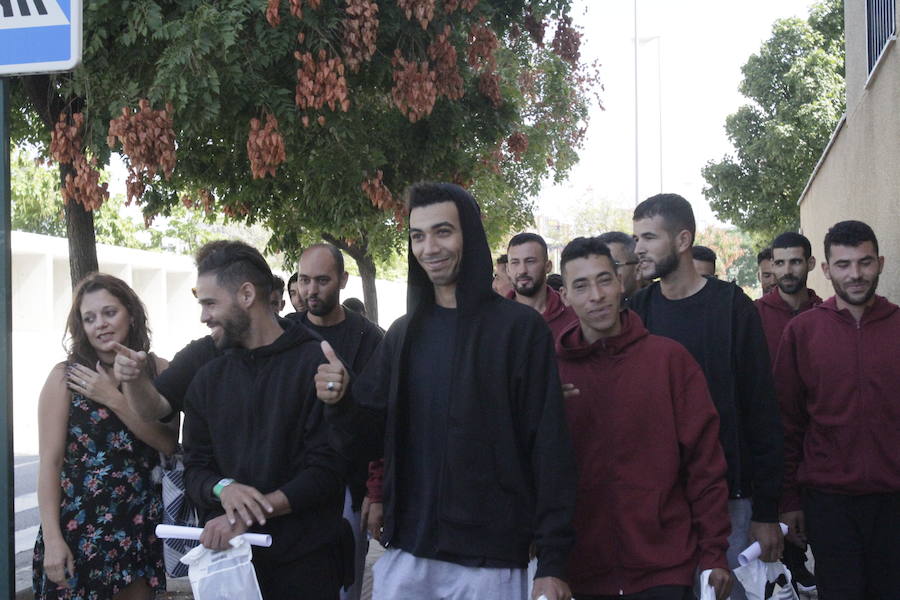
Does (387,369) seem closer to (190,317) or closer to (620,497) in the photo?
(620,497)

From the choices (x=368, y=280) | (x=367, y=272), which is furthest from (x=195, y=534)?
(x=368, y=280)

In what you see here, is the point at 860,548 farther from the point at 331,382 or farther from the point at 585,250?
the point at 331,382

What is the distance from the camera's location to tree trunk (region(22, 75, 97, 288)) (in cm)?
788

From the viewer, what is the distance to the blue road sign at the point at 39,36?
3740 millimetres

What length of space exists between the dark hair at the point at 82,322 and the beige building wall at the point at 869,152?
6.10 m

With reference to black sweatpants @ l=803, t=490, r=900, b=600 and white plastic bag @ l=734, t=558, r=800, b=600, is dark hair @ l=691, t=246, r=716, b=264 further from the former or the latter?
white plastic bag @ l=734, t=558, r=800, b=600

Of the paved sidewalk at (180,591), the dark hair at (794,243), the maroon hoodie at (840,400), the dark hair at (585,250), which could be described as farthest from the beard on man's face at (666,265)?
the paved sidewalk at (180,591)

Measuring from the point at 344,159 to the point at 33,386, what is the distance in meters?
20.9

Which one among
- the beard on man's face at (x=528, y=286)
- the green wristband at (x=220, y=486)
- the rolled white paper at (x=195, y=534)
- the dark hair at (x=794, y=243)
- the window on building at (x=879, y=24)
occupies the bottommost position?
the rolled white paper at (x=195, y=534)

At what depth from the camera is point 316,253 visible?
6141 millimetres

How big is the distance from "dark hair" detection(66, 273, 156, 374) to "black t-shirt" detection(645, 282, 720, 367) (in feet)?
7.51

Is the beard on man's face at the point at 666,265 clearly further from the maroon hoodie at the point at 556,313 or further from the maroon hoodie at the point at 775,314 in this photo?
the maroon hoodie at the point at 775,314

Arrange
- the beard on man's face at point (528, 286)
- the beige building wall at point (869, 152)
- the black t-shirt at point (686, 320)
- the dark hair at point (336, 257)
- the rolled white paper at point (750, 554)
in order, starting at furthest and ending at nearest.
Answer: the beige building wall at point (869, 152) < the beard on man's face at point (528, 286) < the dark hair at point (336, 257) < the black t-shirt at point (686, 320) < the rolled white paper at point (750, 554)

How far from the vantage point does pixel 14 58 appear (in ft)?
12.4
